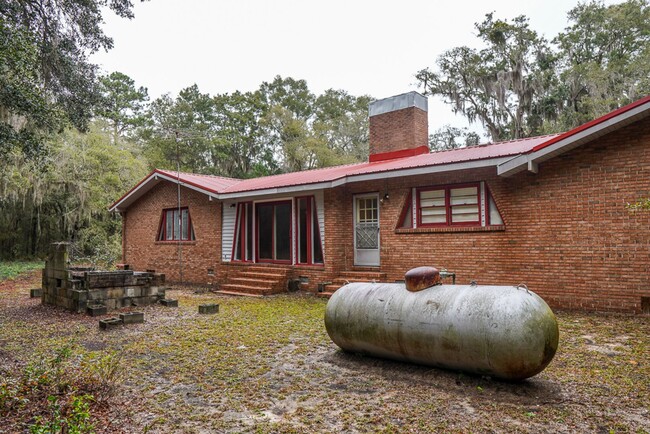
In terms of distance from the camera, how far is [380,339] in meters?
4.82

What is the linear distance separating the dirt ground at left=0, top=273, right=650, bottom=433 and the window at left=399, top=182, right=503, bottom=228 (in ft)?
9.19

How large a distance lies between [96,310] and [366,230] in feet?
21.4

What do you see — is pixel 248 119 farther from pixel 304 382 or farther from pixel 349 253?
pixel 304 382

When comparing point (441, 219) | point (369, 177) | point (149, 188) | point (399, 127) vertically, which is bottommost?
point (441, 219)

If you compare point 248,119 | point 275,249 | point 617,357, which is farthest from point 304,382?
point 248,119

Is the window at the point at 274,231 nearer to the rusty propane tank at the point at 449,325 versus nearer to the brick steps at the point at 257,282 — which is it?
the brick steps at the point at 257,282

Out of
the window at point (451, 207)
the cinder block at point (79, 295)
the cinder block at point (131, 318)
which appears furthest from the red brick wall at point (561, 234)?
the cinder block at point (79, 295)

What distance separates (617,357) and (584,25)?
2528 cm

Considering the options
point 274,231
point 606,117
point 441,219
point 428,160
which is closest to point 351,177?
point 428,160

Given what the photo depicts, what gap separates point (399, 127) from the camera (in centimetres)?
1398

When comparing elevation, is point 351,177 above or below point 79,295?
above

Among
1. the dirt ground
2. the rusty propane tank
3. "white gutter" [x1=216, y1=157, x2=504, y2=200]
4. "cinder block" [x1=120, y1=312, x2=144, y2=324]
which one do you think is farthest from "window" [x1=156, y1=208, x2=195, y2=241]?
the rusty propane tank

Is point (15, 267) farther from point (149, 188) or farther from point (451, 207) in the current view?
point (451, 207)

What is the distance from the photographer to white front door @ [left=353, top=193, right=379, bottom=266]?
11.2m
